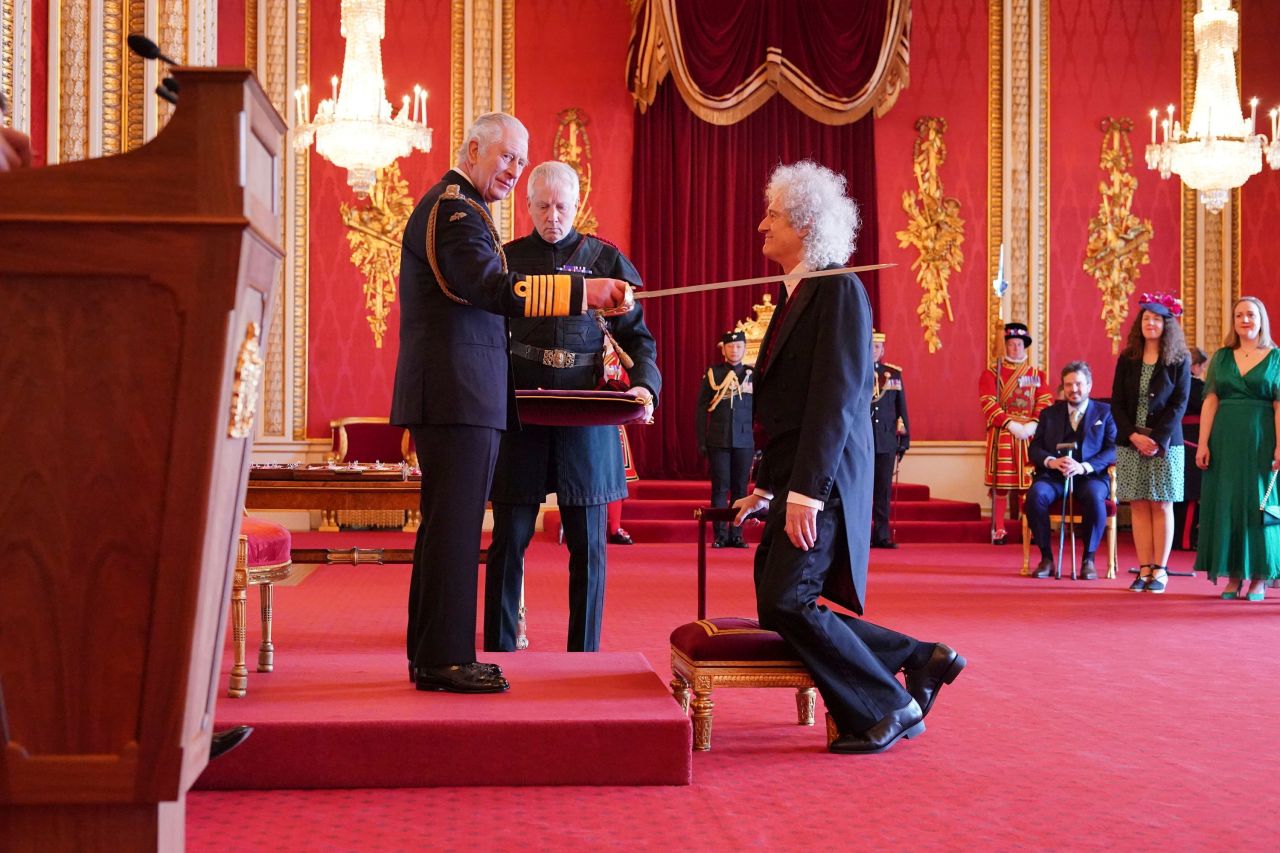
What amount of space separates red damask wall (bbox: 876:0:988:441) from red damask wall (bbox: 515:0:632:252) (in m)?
2.24

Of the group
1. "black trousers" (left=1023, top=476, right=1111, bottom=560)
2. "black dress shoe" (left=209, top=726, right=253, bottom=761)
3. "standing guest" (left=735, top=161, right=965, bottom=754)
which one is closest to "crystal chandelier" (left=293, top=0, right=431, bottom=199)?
"black trousers" (left=1023, top=476, right=1111, bottom=560)

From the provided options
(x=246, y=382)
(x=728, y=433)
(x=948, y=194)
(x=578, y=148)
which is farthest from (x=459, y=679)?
(x=948, y=194)

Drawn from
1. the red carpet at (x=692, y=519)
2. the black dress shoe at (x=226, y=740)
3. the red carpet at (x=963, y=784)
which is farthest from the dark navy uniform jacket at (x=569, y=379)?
the red carpet at (x=692, y=519)

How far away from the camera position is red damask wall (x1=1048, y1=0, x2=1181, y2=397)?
11.1 metres

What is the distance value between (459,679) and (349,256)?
7.99m

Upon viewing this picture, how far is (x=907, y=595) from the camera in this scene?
21.5 ft

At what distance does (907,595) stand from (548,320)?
3.29m

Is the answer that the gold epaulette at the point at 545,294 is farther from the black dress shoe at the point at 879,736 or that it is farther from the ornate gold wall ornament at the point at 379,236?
the ornate gold wall ornament at the point at 379,236

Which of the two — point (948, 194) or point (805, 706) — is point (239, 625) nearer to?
point (805, 706)

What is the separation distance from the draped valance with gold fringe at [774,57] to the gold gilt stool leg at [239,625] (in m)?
7.99

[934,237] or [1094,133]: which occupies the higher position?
[1094,133]

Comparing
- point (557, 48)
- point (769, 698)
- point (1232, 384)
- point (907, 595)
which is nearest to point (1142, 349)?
point (1232, 384)

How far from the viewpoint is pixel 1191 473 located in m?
9.37

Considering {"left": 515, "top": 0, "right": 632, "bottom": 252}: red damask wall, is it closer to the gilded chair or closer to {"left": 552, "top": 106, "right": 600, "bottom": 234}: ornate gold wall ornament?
{"left": 552, "top": 106, "right": 600, "bottom": 234}: ornate gold wall ornament
